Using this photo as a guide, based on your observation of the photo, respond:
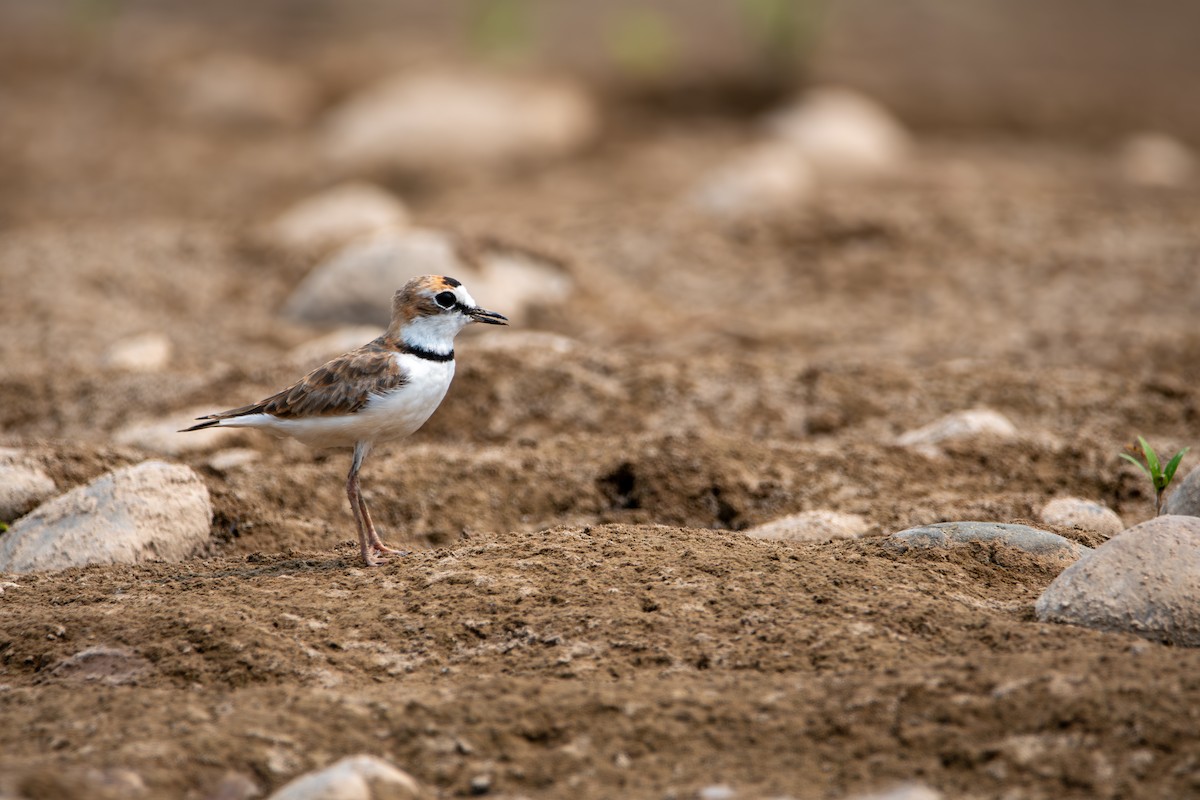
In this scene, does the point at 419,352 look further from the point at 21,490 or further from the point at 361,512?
the point at 21,490

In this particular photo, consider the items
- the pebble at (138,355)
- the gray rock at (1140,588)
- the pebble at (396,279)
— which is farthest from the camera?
the pebble at (396,279)

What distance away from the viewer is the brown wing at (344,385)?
544 cm

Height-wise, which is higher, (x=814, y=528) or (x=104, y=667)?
(x=104, y=667)

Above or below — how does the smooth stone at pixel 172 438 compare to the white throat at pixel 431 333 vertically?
below

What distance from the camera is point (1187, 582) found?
443 cm

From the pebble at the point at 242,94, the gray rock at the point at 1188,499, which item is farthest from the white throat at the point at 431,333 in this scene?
the pebble at the point at 242,94

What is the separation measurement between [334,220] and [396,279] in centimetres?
328

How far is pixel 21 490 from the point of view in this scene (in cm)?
642

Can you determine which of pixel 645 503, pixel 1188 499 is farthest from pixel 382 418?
pixel 1188 499

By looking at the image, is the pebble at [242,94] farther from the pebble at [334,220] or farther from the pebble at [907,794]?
the pebble at [907,794]

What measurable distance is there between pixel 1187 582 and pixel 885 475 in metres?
2.58

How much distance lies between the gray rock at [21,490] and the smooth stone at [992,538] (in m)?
4.28

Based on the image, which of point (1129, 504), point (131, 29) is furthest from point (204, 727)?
point (131, 29)

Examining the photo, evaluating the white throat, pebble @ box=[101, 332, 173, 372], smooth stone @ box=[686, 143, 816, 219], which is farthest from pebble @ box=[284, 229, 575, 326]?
the white throat
